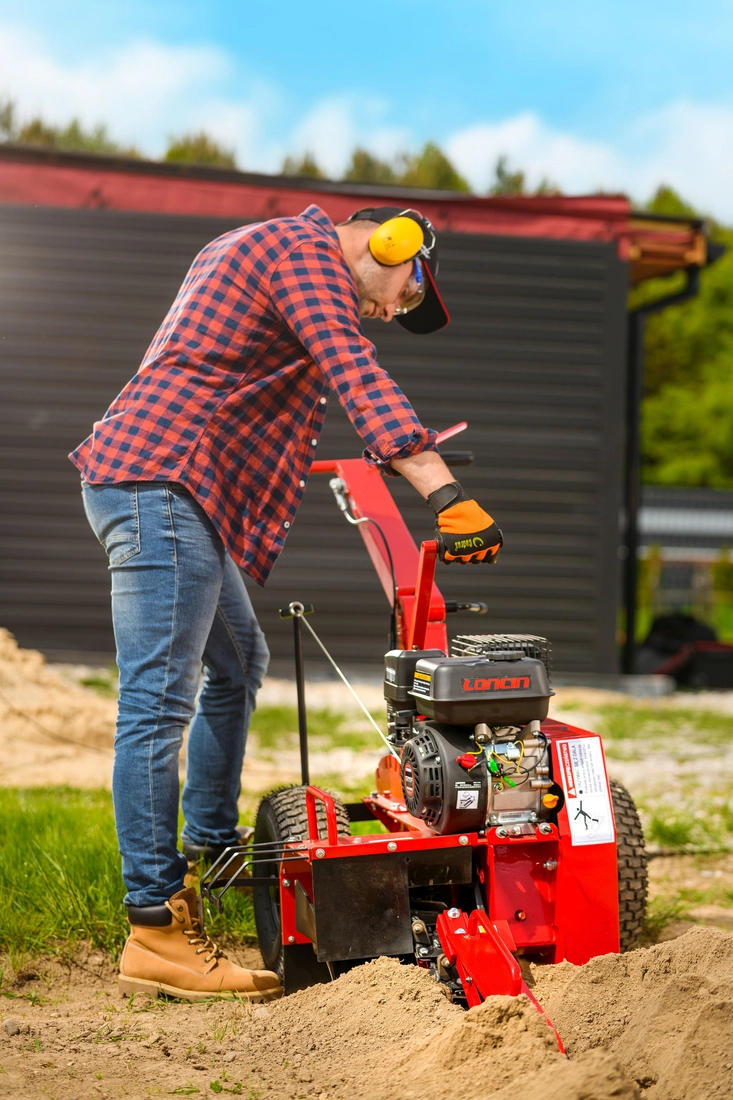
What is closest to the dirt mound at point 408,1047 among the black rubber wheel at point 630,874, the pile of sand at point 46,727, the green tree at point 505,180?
the black rubber wheel at point 630,874

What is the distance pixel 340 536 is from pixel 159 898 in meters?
6.04

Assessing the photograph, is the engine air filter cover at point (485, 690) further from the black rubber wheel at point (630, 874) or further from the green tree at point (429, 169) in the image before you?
the green tree at point (429, 169)

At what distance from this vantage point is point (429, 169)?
44.2 feet

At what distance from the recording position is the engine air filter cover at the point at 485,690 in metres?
2.05

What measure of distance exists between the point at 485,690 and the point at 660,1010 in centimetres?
61

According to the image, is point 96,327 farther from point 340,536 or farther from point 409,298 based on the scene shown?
point 409,298

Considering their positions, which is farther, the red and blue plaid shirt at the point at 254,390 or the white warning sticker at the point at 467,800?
the red and blue plaid shirt at the point at 254,390

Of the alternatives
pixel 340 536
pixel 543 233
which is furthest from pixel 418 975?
pixel 543 233

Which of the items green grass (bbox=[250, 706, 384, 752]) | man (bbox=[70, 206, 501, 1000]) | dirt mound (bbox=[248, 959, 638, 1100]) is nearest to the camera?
dirt mound (bbox=[248, 959, 638, 1100])

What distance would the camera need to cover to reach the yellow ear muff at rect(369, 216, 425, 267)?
2289mm

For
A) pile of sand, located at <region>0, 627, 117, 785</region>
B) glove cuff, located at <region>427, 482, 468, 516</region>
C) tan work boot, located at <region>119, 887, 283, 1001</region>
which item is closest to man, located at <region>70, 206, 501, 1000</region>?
tan work boot, located at <region>119, 887, 283, 1001</region>

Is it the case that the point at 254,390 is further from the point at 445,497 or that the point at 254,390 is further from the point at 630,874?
the point at 630,874

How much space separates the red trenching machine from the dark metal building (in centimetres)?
579

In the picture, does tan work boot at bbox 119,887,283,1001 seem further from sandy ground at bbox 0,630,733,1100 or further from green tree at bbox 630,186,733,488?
green tree at bbox 630,186,733,488
